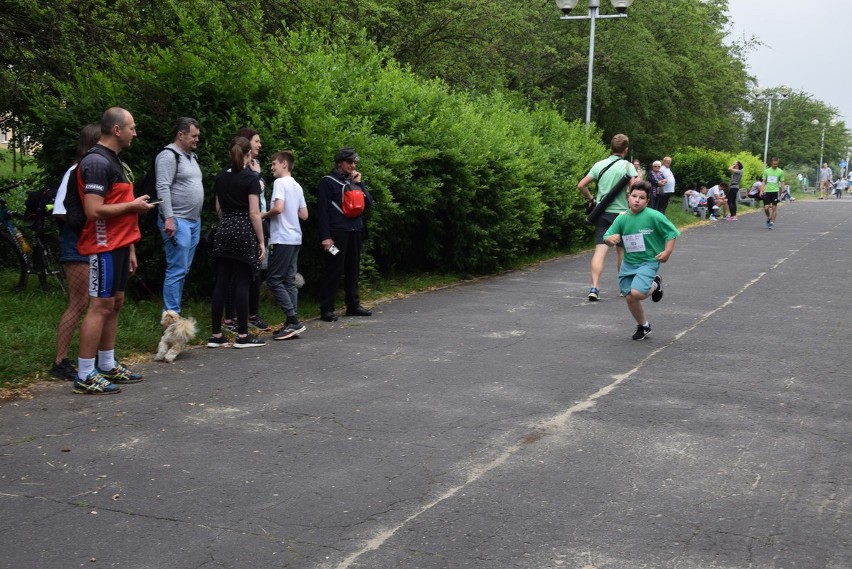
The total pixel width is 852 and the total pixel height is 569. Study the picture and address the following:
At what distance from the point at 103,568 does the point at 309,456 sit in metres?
1.75

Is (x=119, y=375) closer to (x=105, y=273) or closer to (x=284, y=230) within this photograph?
(x=105, y=273)

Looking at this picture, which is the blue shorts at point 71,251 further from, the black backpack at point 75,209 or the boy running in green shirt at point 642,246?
the boy running in green shirt at point 642,246

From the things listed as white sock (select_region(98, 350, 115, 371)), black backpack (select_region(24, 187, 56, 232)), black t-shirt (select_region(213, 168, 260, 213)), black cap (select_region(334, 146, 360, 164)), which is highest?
black cap (select_region(334, 146, 360, 164))

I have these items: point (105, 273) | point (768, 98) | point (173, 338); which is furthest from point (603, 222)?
point (768, 98)

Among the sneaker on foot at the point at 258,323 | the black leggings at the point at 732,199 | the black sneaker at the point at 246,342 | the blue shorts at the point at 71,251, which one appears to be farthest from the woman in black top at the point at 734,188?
the blue shorts at the point at 71,251

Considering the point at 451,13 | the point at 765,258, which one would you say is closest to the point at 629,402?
the point at 765,258

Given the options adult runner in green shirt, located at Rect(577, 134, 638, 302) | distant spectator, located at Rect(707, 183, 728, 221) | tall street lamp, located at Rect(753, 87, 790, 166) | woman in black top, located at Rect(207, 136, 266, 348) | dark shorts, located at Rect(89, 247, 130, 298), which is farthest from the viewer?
tall street lamp, located at Rect(753, 87, 790, 166)

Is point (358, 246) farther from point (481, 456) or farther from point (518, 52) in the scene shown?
point (518, 52)

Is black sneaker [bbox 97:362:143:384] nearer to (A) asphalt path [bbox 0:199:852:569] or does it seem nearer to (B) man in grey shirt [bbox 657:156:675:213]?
(A) asphalt path [bbox 0:199:852:569]

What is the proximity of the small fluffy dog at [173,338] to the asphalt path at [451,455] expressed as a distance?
5.2 inches

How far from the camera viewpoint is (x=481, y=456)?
5836 millimetres

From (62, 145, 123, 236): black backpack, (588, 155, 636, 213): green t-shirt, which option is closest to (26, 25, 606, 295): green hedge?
(588, 155, 636, 213): green t-shirt

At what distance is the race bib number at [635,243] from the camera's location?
32.9 feet

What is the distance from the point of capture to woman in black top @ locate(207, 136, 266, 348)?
29.8 ft
